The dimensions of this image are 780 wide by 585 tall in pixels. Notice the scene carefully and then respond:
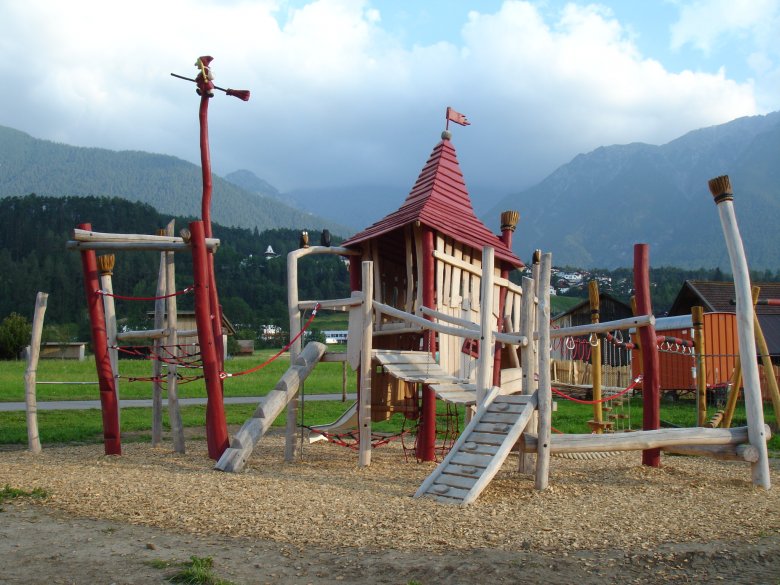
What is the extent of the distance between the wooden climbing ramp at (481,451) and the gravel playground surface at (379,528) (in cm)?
22

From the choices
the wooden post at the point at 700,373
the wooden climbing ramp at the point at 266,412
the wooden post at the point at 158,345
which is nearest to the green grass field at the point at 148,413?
the wooden climbing ramp at the point at 266,412

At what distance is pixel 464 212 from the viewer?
12227 millimetres

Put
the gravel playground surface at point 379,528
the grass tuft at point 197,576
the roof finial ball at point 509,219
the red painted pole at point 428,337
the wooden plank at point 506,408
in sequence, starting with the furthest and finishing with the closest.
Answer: the roof finial ball at point 509,219
the red painted pole at point 428,337
the wooden plank at point 506,408
the gravel playground surface at point 379,528
the grass tuft at point 197,576

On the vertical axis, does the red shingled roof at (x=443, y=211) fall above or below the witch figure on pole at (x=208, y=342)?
above

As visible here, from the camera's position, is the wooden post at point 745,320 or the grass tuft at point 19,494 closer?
the grass tuft at point 19,494

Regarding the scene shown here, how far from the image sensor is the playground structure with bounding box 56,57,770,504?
7.91 meters

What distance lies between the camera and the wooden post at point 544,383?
7730mm

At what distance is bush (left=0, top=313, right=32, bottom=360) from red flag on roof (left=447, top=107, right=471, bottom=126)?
3415 cm

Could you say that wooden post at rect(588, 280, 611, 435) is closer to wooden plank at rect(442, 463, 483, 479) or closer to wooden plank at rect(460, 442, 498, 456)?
wooden plank at rect(460, 442, 498, 456)

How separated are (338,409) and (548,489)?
1204 cm

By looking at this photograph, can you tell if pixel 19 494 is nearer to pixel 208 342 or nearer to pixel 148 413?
pixel 208 342

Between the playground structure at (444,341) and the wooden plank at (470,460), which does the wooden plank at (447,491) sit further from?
the wooden plank at (470,460)

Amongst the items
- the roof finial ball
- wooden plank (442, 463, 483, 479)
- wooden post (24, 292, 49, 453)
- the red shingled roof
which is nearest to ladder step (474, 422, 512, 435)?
wooden plank (442, 463, 483, 479)

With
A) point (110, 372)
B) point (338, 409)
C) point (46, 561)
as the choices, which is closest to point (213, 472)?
point (110, 372)
